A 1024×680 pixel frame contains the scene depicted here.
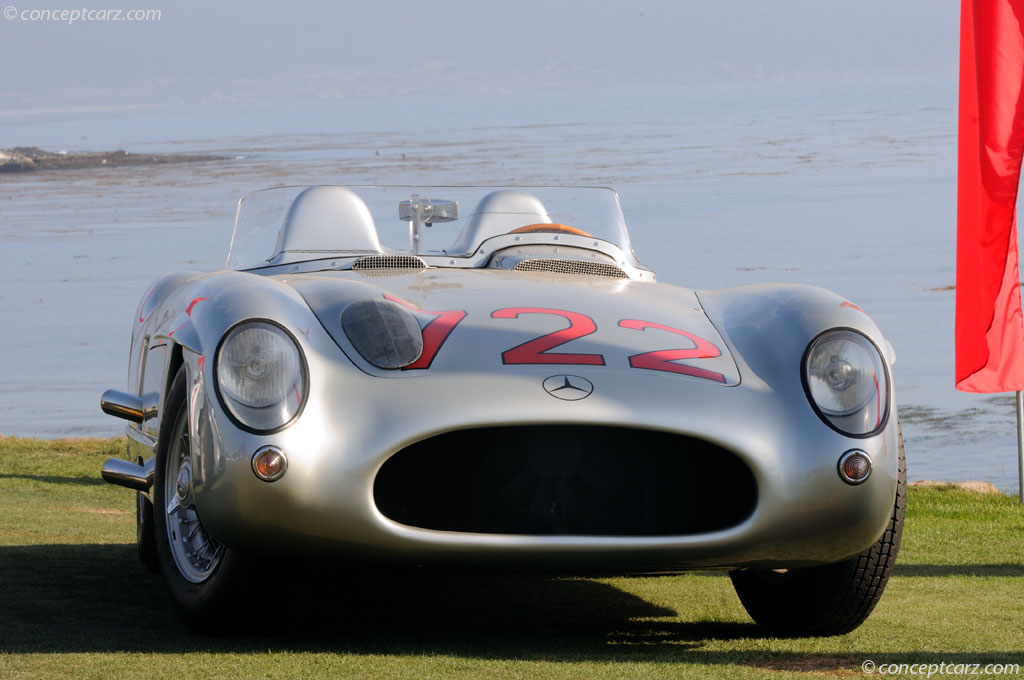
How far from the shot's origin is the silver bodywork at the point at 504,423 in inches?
127

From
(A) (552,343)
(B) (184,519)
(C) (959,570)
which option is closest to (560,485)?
(A) (552,343)

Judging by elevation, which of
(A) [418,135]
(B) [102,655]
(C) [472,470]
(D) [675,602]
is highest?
(C) [472,470]

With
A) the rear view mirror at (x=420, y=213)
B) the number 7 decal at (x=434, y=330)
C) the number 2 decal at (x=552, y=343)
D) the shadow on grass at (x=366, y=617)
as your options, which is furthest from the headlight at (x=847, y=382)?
the rear view mirror at (x=420, y=213)

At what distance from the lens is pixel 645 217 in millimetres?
32719

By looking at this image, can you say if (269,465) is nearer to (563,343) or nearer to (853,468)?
(563,343)

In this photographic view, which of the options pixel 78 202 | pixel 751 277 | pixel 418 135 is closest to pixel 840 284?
pixel 751 277

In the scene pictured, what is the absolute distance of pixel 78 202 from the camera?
155 ft

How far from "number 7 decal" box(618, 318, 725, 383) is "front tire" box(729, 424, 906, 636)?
565 millimetres

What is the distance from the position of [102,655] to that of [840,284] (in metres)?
19.4

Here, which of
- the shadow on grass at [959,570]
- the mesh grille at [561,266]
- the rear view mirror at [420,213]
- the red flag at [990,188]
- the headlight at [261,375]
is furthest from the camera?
the red flag at [990,188]

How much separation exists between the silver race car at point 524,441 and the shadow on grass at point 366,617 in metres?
0.21

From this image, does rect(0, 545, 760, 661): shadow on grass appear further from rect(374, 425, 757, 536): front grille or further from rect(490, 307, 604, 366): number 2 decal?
rect(490, 307, 604, 366): number 2 decal

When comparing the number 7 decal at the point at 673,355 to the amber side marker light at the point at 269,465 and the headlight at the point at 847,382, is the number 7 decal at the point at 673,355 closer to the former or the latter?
the headlight at the point at 847,382

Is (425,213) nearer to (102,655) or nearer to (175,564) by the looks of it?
(175,564)
